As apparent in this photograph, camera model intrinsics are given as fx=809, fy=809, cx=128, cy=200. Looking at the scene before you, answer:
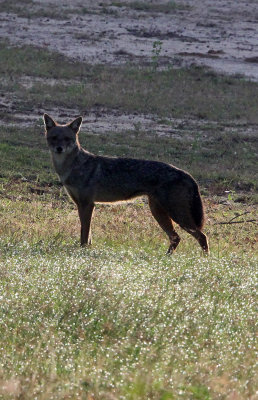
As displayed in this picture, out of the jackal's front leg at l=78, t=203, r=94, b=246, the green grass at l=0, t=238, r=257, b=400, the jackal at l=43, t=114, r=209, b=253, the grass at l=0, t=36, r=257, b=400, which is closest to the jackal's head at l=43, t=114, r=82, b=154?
the jackal at l=43, t=114, r=209, b=253

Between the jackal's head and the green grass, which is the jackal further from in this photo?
the green grass

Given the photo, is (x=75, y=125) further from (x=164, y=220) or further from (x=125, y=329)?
(x=125, y=329)

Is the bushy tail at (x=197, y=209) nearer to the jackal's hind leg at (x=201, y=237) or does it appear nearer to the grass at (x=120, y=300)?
the jackal's hind leg at (x=201, y=237)

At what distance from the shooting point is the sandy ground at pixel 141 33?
27.3 meters

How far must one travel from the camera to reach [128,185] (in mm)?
9445

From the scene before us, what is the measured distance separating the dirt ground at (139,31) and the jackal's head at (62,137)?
1235cm

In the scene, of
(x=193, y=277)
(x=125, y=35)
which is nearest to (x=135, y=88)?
(x=125, y=35)

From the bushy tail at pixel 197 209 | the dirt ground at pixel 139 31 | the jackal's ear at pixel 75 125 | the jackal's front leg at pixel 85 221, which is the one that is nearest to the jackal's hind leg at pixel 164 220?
the bushy tail at pixel 197 209

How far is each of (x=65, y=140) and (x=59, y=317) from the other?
5.39 m

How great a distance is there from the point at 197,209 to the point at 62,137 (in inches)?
80.1

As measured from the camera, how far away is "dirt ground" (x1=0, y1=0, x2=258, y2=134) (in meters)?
27.2

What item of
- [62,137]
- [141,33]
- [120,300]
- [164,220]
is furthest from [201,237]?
[141,33]

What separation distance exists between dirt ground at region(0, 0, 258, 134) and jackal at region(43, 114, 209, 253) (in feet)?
42.1

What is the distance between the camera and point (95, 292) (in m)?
5.36
